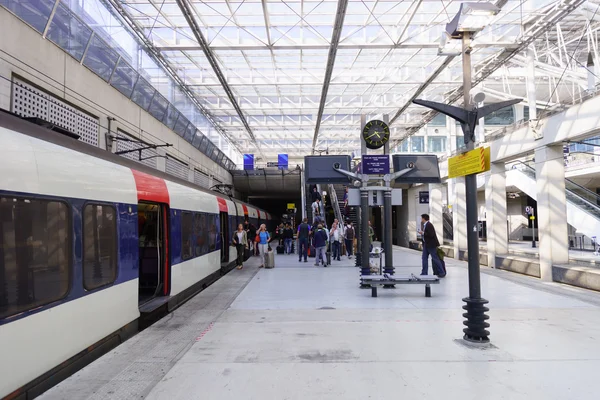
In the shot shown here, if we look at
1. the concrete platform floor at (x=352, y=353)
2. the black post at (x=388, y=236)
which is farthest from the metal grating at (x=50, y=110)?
the black post at (x=388, y=236)

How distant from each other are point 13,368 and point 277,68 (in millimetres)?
17280

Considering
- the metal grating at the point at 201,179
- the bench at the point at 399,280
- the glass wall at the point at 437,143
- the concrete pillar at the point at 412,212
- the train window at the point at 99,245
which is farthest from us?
the glass wall at the point at 437,143

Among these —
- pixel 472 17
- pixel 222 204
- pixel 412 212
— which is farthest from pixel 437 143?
pixel 472 17

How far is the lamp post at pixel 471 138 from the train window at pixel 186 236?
17.8 ft

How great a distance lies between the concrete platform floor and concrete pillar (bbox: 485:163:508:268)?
565 cm

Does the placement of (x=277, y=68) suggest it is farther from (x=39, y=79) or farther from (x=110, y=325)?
(x=110, y=325)

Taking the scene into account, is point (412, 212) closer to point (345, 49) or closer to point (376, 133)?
point (345, 49)

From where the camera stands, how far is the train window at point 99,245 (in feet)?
15.9

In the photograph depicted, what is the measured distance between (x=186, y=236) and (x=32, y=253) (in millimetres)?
5122

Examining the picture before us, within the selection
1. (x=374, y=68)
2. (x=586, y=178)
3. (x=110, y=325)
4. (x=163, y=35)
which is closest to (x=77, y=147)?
(x=110, y=325)

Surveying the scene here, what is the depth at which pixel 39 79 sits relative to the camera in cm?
829

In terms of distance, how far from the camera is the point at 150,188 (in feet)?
23.0

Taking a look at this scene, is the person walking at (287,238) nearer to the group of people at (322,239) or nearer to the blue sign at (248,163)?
Result: the group of people at (322,239)

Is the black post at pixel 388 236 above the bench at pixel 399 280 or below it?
above
